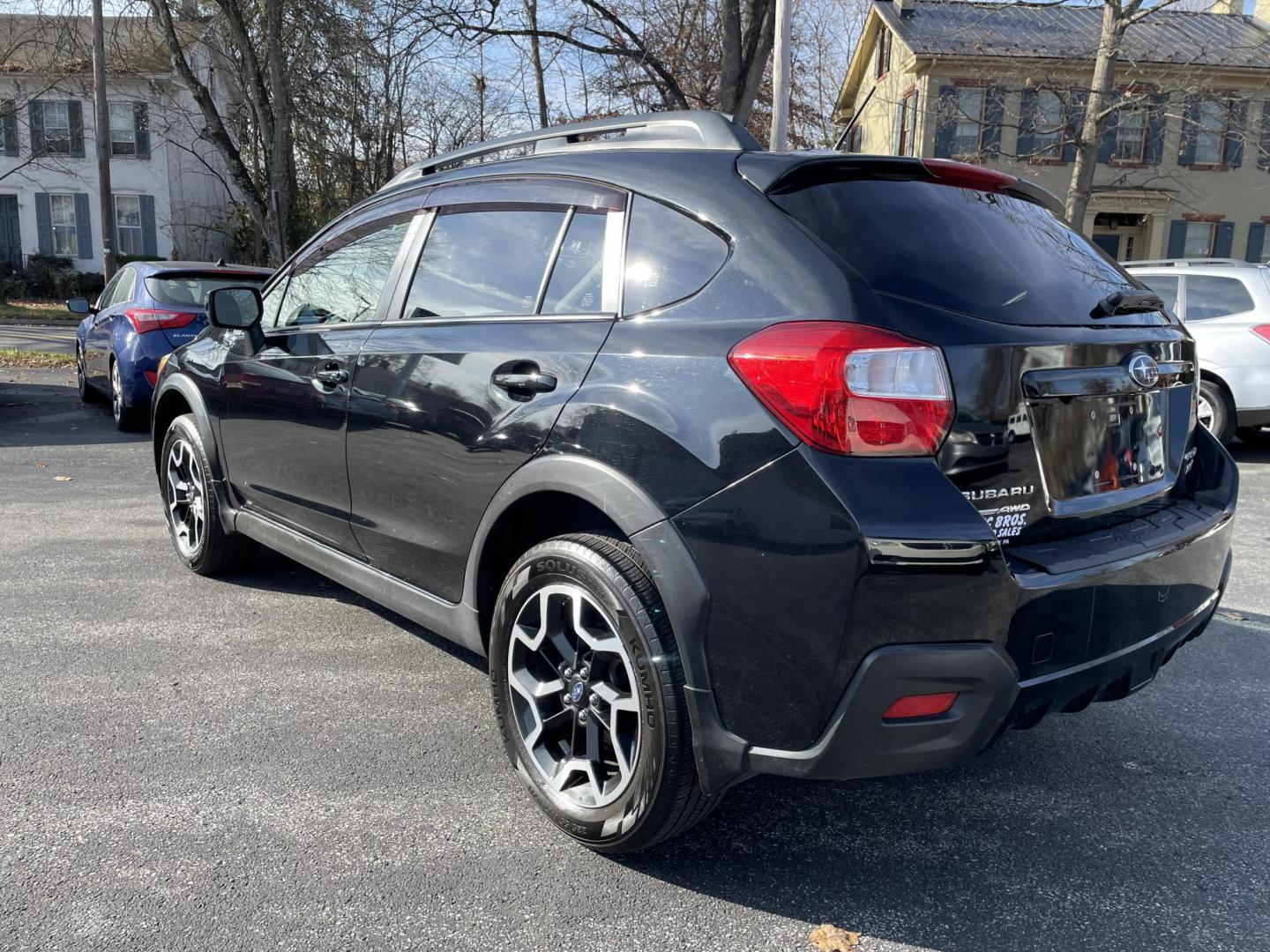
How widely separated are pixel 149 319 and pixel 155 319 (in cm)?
6

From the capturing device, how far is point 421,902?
7.97ft

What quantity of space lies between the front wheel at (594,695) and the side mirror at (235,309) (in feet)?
7.16

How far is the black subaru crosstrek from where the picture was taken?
84.0 inches

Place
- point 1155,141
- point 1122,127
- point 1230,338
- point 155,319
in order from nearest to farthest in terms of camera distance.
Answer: point 1230,338 → point 155,319 → point 1122,127 → point 1155,141

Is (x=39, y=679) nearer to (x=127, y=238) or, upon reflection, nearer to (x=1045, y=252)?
(x=1045, y=252)

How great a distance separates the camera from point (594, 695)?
2588 millimetres

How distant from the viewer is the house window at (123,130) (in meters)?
31.5

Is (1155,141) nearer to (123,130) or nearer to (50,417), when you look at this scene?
(50,417)

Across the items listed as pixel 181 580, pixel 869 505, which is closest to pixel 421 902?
pixel 869 505

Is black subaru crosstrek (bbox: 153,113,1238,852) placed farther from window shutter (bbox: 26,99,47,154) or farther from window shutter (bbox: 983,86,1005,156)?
window shutter (bbox: 26,99,47,154)

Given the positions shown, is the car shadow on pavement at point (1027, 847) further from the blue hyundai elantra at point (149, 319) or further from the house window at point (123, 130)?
the house window at point (123, 130)

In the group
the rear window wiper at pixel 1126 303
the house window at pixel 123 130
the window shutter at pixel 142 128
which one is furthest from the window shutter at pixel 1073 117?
the house window at pixel 123 130

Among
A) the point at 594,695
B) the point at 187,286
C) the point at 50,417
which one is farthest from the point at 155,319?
the point at 594,695

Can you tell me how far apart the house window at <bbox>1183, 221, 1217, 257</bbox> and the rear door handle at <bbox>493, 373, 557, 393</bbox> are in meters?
31.6
